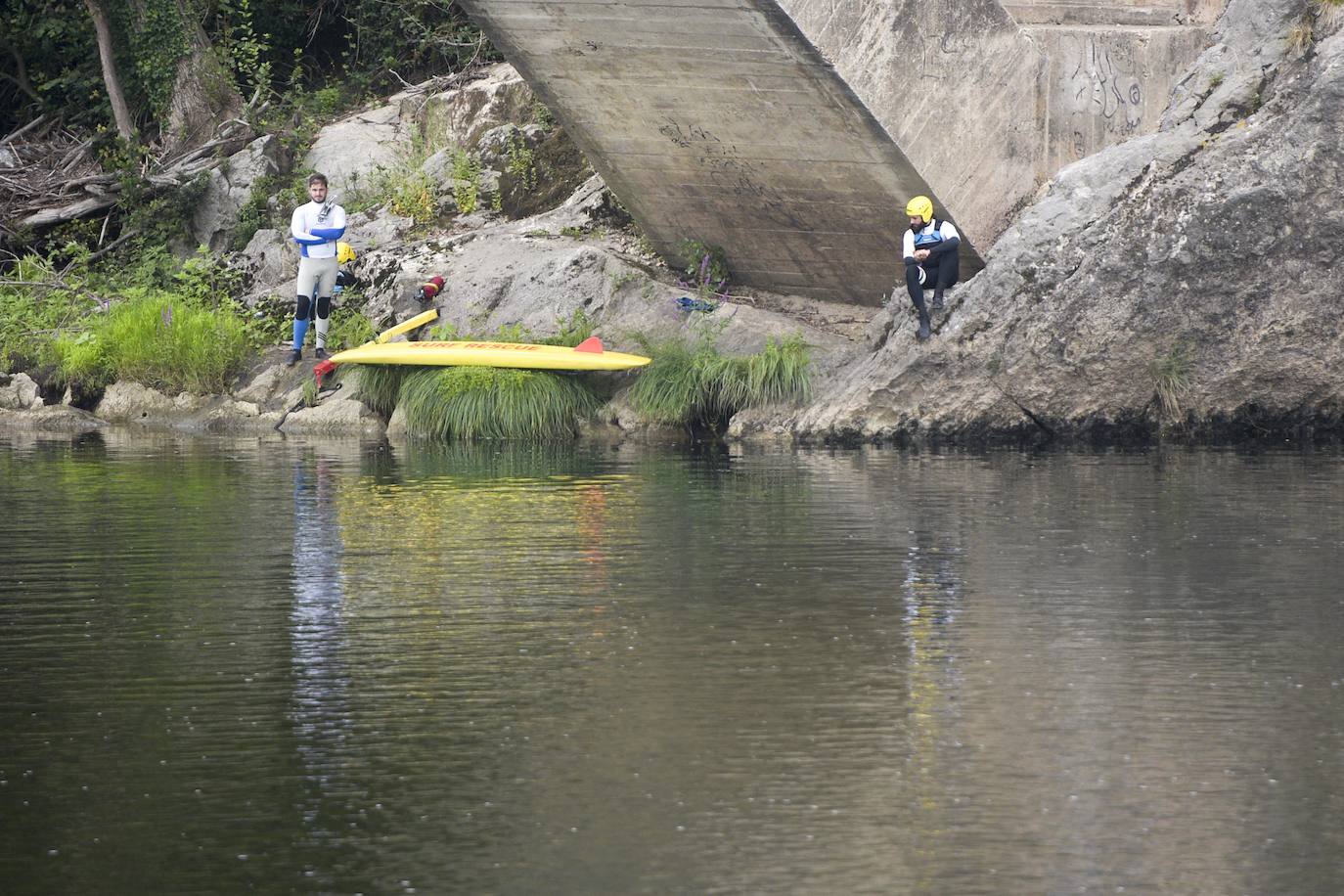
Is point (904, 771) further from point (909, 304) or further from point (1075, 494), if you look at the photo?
point (909, 304)

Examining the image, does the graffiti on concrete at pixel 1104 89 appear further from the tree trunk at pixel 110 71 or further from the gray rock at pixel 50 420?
the tree trunk at pixel 110 71

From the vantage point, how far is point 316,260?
1977 centimetres

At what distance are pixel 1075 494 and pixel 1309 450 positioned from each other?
3.49m

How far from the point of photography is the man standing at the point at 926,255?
663 inches

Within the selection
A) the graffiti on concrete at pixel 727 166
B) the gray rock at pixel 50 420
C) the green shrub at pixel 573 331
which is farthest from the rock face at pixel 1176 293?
the gray rock at pixel 50 420

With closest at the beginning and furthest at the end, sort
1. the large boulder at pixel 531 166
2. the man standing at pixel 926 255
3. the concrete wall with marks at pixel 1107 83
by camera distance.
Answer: the man standing at pixel 926 255 → the concrete wall with marks at pixel 1107 83 → the large boulder at pixel 531 166

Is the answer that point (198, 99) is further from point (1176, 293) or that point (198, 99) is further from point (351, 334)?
point (1176, 293)

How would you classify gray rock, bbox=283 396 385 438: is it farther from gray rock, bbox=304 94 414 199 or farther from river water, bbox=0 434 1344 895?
river water, bbox=0 434 1344 895

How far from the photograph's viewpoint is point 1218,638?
25.9 feet

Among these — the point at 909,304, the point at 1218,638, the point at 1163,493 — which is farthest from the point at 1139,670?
the point at 909,304

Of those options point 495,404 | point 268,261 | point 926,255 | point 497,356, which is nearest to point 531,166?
point 268,261

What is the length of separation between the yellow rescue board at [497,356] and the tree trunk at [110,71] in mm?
7592

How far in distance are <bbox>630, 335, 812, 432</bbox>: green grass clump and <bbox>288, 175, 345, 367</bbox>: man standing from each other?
3.35 meters

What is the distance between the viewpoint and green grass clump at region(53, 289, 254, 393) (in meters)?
20.3
